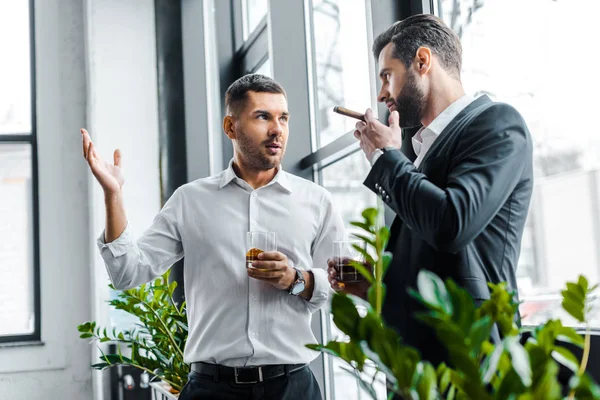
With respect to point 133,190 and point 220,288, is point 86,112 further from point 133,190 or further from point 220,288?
point 220,288

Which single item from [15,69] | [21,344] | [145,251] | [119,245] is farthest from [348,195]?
[15,69]

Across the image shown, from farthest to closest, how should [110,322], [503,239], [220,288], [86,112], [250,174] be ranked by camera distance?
[86,112], [110,322], [250,174], [220,288], [503,239]

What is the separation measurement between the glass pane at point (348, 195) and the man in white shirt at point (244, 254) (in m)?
0.44

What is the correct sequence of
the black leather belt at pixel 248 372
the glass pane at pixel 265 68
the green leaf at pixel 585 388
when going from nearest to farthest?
the green leaf at pixel 585 388 < the black leather belt at pixel 248 372 < the glass pane at pixel 265 68

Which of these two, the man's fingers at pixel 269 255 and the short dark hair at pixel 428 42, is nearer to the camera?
the short dark hair at pixel 428 42

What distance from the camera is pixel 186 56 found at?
4305mm

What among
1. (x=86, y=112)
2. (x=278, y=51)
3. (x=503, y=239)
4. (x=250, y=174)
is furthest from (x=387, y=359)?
(x=86, y=112)

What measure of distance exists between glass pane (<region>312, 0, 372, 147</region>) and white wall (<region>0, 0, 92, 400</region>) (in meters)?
2.36

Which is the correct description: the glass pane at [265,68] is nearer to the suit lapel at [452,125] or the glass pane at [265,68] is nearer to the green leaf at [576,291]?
the suit lapel at [452,125]

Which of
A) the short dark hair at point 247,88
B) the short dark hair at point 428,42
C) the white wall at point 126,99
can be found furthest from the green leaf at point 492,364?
the white wall at point 126,99

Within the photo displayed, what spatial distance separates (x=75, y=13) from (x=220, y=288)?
11.5 ft

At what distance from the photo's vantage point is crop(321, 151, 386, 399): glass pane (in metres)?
2.53

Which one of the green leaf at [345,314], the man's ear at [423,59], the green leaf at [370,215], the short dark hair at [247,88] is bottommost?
the green leaf at [345,314]

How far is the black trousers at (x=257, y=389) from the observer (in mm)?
1857
